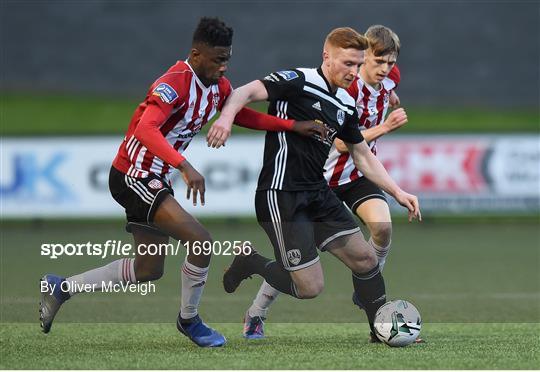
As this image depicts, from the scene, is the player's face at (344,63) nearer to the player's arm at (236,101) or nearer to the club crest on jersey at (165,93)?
the player's arm at (236,101)

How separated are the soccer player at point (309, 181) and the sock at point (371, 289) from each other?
47 millimetres

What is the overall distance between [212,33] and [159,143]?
75 centimetres

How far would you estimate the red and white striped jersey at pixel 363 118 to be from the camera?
7.36m

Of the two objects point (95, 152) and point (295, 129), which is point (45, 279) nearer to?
point (295, 129)

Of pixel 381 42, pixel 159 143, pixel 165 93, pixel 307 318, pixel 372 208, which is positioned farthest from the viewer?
pixel 307 318

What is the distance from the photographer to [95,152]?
15203mm

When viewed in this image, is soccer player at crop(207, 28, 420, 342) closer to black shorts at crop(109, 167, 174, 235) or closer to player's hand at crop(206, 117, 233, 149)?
player's hand at crop(206, 117, 233, 149)

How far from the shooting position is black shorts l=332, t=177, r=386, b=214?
7.45 m

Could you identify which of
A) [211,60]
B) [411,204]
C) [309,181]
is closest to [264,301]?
[309,181]

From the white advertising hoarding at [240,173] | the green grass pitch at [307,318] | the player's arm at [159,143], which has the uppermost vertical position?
the player's arm at [159,143]

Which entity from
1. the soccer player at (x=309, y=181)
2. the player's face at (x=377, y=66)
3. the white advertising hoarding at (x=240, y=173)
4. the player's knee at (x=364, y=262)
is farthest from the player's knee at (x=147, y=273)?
the white advertising hoarding at (x=240, y=173)

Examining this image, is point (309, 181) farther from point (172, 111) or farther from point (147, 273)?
point (147, 273)

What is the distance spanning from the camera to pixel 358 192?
7492mm

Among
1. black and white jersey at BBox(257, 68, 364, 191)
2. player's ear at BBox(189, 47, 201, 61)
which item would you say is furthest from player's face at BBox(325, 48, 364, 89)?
player's ear at BBox(189, 47, 201, 61)
